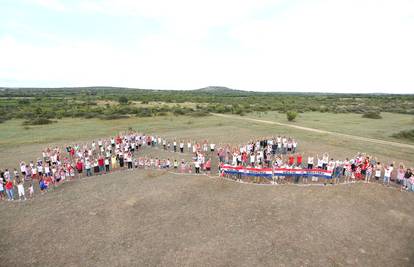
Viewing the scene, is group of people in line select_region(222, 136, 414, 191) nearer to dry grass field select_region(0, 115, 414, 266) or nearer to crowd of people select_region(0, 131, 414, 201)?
crowd of people select_region(0, 131, 414, 201)

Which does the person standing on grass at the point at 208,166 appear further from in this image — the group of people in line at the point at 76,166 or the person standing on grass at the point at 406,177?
the person standing on grass at the point at 406,177

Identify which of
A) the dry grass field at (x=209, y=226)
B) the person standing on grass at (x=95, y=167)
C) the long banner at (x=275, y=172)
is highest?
the long banner at (x=275, y=172)

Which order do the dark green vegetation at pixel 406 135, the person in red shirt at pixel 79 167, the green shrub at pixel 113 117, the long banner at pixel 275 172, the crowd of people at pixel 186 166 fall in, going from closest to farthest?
the crowd of people at pixel 186 166 < the long banner at pixel 275 172 < the person in red shirt at pixel 79 167 < the dark green vegetation at pixel 406 135 < the green shrub at pixel 113 117

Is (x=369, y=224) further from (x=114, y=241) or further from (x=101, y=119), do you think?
(x=101, y=119)

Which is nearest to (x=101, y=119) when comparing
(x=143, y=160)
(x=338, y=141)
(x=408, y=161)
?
(x=143, y=160)

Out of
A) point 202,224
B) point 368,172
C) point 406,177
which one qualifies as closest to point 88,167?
point 202,224

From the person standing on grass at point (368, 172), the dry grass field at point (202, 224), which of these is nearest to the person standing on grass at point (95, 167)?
the dry grass field at point (202, 224)
